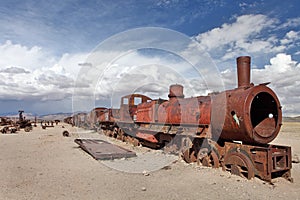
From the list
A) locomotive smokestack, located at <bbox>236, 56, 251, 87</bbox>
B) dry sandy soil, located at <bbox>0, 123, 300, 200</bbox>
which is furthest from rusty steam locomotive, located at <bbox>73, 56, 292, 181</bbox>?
dry sandy soil, located at <bbox>0, 123, 300, 200</bbox>

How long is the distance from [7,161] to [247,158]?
1013cm

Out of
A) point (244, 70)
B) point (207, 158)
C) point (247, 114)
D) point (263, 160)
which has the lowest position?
point (207, 158)

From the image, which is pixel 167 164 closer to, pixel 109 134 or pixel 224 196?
pixel 224 196

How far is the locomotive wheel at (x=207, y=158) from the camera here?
950 centimetres

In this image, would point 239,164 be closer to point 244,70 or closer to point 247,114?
point 247,114

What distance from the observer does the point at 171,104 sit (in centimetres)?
1295

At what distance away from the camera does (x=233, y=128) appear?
8703 millimetres

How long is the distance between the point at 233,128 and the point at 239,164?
3.84 ft

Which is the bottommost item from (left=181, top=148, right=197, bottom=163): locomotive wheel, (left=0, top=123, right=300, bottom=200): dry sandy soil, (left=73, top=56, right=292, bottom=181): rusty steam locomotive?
(left=0, top=123, right=300, bottom=200): dry sandy soil

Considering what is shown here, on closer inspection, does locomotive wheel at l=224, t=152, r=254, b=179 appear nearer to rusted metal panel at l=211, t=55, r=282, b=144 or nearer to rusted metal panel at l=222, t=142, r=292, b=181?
rusted metal panel at l=222, t=142, r=292, b=181

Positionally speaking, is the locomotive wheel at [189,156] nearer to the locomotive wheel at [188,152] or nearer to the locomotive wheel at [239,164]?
the locomotive wheel at [188,152]

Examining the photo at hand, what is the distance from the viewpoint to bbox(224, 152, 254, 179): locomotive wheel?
7.99 meters

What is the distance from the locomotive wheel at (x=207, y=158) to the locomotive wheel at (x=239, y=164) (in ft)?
1.77

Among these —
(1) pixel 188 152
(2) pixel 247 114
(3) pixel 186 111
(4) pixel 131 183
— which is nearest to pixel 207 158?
(1) pixel 188 152
